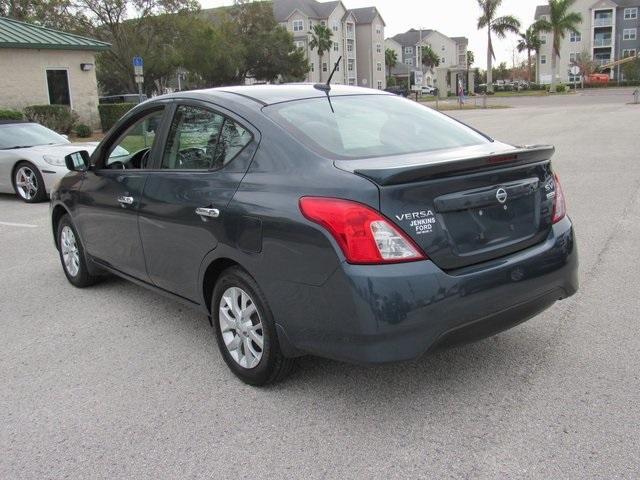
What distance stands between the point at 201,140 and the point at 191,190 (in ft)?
1.18

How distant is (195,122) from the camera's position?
4035 mm

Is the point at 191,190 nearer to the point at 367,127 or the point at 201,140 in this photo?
the point at 201,140

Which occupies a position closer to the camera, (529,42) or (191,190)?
(191,190)

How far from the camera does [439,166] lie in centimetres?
300

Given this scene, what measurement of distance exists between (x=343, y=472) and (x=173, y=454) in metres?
0.81

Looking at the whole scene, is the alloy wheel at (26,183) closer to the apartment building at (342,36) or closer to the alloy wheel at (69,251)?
the alloy wheel at (69,251)

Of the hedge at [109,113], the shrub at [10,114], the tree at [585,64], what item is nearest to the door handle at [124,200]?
the shrub at [10,114]

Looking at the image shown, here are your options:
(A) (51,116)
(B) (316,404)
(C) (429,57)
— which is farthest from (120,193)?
(C) (429,57)

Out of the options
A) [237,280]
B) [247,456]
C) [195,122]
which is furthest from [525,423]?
[195,122]

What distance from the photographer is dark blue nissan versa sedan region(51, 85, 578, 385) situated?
2.92 meters

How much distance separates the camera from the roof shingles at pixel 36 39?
23.3 m

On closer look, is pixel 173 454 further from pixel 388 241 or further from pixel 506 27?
pixel 506 27

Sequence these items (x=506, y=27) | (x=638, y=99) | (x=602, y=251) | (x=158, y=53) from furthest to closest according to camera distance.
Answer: (x=506, y=27), (x=158, y=53), (x=638, y=99), (x=602, y=251)

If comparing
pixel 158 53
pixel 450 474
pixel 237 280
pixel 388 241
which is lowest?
pixel 450 474
